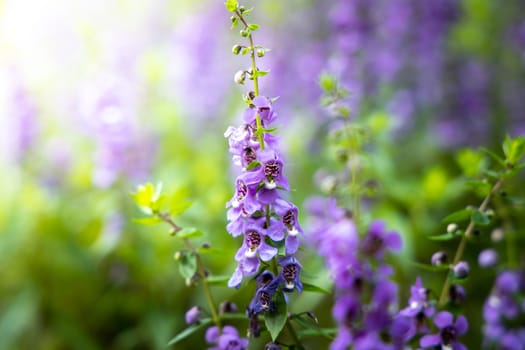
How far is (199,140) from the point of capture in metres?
4.46

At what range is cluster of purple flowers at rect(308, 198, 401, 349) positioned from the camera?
66.2 inches

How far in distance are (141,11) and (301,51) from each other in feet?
6.83

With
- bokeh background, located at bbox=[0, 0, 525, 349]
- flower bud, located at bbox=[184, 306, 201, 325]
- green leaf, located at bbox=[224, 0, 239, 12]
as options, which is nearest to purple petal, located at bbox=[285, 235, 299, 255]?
flower bud, located at bbox=[184, 306, 201, 325]

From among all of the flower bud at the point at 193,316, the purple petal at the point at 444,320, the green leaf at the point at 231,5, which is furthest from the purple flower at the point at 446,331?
the green leaf at the point at 231,5

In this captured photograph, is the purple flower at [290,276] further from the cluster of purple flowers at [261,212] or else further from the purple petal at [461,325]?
the purple petal at [461,325]

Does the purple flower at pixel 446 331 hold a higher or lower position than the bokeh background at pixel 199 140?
lower

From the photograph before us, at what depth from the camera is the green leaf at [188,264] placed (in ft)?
4.41

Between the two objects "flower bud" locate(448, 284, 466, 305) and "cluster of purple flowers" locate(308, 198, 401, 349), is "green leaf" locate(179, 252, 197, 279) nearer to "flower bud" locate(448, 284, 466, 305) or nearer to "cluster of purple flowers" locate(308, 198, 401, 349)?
"cluster of purple flowers" locate(308, 198, 401, 349)

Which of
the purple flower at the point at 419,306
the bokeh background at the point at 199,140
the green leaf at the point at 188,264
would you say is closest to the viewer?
the green leaf at the point at 188,264

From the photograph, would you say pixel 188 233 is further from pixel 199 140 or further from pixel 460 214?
pixel 199 140

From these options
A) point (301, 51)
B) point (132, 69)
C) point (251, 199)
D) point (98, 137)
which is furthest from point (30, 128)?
point (251, 199)

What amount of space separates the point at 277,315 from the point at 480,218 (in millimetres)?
495

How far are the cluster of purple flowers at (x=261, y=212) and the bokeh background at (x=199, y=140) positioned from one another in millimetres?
668

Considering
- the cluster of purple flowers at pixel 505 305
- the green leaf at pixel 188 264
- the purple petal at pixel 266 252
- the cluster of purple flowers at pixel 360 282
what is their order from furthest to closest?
the cluster of purple flowers at pixel 505 305 < the cluster of purple flowers at pixel 360 282 < the green leaf at pixel 188 264 < the purple petal at pixel 266 252
